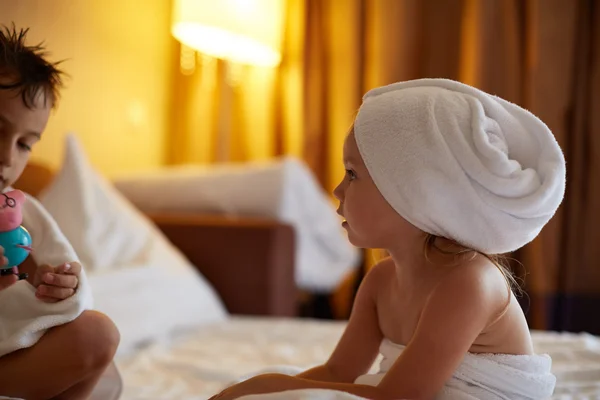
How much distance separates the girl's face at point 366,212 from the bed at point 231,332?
0.36 m

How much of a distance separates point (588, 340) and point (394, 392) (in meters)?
0.76

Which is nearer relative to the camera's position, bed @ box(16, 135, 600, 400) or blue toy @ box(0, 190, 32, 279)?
blue toy @ box(0, 190, 32, 279)

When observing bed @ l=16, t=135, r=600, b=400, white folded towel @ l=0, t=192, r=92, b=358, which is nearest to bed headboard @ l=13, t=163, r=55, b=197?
bed @ l=16, t=135, r=600, b=400

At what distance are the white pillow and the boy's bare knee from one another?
520mm


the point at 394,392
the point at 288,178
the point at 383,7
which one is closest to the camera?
the point at 394,392

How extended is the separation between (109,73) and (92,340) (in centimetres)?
125

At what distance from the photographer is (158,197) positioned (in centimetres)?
199

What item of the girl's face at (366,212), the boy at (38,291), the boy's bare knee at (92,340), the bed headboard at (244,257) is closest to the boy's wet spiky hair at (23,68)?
the boy at (38,291)

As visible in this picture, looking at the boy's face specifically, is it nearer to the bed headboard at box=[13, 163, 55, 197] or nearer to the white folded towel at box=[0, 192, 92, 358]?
the white folded towel at box=[0, 192, 92, 358]

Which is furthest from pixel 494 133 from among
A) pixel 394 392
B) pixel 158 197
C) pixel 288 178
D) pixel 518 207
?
pixel 158 197

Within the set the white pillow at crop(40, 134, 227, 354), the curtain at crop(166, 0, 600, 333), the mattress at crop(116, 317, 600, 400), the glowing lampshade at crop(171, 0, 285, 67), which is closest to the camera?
the mattress at crop(116, 317, 600, 400)

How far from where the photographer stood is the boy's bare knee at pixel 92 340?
676mm

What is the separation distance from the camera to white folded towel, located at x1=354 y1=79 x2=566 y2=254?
2.18ft

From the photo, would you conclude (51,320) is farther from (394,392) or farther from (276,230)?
(276,230)
